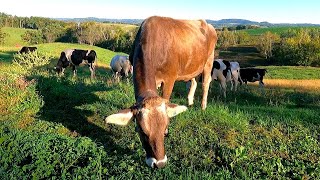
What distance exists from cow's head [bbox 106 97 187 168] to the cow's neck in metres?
0.38

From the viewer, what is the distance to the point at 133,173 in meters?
6.04

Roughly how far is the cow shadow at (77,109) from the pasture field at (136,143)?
29 millimetres

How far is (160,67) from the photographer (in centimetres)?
686

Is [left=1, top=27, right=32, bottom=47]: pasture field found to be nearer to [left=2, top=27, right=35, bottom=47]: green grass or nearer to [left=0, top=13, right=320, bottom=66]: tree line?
[left=2, top=27, right=35, bottom=47]: green grass

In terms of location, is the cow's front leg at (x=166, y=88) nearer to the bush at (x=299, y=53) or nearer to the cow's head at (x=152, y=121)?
the cow's head at (x=152, y=121)

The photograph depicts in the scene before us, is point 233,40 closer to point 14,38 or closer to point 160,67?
point 14,38

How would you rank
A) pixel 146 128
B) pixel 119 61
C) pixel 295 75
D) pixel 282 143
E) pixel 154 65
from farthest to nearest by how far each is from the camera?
pixel 295 75 → pixel 119 61 → pixel 282 143 → pixel 154 65 → pixel 146 128

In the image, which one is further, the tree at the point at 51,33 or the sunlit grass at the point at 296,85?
the tree at the point at 51,33

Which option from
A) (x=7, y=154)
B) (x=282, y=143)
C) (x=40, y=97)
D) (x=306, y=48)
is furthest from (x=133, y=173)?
(x=306, y=48)

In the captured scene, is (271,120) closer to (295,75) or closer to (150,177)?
(150,177)

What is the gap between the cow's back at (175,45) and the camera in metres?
6.79

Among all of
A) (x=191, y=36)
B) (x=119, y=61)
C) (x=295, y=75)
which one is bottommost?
(x=295, y=75)

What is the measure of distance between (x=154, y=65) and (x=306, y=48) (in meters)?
86.1

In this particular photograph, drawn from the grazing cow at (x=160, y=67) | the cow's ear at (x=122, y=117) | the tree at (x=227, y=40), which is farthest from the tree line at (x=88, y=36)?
the cow's ear at (x=122, y=117)
